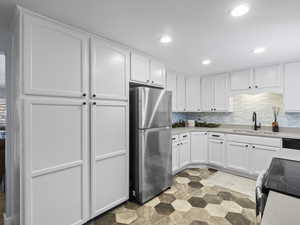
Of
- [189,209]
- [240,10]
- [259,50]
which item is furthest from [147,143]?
[259,50]

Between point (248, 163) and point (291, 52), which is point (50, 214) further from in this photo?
point (291, 52)

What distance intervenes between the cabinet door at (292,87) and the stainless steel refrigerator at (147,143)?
7.76 feet

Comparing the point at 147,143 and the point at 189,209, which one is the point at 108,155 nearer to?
the point at 147,143

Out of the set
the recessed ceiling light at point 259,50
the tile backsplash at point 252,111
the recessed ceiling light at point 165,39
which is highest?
the recessed ceiling light at point 165,39

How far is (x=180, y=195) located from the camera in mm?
2510

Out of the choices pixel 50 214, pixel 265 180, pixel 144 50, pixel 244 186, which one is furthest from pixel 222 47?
pixel 50 214

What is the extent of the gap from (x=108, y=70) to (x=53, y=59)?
62 centimetres

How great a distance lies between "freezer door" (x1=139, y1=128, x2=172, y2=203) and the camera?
224 cm

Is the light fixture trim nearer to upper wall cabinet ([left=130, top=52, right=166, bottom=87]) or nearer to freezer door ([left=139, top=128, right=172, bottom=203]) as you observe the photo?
upper wall cabinet ([left=130, top=52, right=166, bottom=87])

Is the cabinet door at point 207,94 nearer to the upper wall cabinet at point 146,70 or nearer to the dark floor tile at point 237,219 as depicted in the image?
the upper wall cabinet at point 146,70

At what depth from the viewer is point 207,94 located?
13.3ft

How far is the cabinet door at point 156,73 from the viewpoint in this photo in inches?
105

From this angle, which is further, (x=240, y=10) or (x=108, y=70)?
(x=108, y=70)

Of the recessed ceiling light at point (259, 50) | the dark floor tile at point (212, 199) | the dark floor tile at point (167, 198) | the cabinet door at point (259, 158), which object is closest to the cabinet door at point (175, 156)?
the dark floor tile at point (167, 198)
